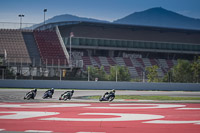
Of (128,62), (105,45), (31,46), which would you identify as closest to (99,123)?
(31,46)

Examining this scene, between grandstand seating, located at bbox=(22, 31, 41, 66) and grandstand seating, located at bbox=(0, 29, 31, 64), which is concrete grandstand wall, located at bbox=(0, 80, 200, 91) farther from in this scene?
grandstand seating, located at bbox=(22, 31, 41, 66)

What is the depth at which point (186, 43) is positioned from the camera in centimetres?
7731

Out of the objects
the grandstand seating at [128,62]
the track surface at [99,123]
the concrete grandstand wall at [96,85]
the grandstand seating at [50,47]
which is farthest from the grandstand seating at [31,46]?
the track surface at [99,123]

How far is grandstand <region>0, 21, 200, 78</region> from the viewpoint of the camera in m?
59.5

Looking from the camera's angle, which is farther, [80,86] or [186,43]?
[186,43]

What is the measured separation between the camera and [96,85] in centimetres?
4206

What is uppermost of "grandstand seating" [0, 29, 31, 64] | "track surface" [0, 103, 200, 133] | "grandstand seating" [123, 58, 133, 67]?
"grandstand seating" [0, 29, 31, 64]

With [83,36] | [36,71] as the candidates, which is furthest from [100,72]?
[83,36]

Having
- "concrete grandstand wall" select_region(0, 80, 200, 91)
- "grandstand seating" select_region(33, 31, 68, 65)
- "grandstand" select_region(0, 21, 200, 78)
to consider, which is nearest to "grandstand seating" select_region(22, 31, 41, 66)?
"grandstand" select_region(0, 21, 200, 78)

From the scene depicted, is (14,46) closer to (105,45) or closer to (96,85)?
(105,45)

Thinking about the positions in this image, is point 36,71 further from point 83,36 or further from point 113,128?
point 113,128

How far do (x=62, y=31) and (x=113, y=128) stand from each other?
63368 mm

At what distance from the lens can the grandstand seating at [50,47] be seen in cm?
5664

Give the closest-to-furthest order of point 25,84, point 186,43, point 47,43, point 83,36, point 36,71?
point 25,84
point 36,71
point 47,43
point 83,36
point 186,43
